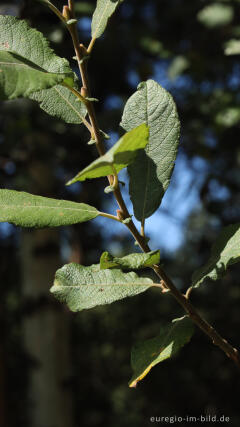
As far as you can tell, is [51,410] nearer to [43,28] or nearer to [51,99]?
[43,28]

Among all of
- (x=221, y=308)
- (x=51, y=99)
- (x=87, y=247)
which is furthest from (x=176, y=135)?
(x=221, y=308)

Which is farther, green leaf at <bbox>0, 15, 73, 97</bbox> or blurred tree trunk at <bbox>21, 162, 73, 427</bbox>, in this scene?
blurred tree trunk at <bbox>21, 162, 73, 427</bbox>

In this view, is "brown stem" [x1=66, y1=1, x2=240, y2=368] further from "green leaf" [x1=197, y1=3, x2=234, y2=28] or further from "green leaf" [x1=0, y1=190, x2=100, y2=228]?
"green leaf" [x1=197, y1=3, x2=234, y2=28]

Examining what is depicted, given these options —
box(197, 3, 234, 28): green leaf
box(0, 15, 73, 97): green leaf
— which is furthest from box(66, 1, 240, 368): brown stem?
box(197, 3, 234, 28): green leaf

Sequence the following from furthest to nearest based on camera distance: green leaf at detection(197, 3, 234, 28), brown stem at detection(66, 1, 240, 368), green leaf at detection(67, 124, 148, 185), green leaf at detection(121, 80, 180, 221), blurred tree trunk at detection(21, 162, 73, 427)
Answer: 1. blurred tree trunk at detection(21, 162, 73, 427)
2. green leaf at detection(197, 3, 234, 28)
3. green leaf at detection(121, 80, 180, 221)
4. brown stem at detection(66, 1, 240, 368)
5. green leaf at detection(67, 124, 148, 185)

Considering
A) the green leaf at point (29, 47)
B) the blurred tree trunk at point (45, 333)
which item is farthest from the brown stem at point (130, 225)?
the blurred tree trunk at point (45, 333)
